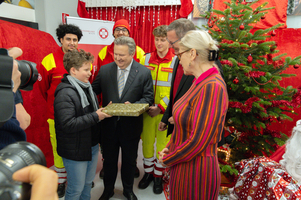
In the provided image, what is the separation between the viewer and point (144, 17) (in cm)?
457

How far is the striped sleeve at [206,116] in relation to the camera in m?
1.01

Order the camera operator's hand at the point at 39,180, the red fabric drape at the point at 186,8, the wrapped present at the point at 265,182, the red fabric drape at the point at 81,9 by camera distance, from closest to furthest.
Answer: the camera operator's hand at the point at 39,180 → the wrapped present at the point at 265,182 → the red fabric drape at the point at 186,8 → the red fabric drape at the point at 81,9

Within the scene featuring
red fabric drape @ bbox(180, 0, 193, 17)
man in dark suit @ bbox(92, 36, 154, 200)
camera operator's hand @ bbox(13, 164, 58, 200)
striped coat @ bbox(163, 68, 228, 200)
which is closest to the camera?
camera operator's hand @ bbox(13, 164, 58, 200)

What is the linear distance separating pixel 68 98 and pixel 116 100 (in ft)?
1.88

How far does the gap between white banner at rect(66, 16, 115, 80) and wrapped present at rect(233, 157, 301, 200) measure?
321 cm

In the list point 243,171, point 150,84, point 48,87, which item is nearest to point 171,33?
point 150,84

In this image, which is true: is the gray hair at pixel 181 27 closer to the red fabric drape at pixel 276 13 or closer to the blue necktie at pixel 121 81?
the blue necktie at pixel 121 81

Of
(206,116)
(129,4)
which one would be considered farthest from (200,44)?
(129,4)

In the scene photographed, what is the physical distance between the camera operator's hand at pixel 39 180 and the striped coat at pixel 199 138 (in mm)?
761

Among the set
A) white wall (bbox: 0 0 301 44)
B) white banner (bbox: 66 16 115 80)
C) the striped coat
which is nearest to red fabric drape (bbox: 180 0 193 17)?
white banner (bbox: 66 16 115 80)

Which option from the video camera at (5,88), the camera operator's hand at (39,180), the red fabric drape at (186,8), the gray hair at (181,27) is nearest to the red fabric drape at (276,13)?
the red fabric drape at (186,8)

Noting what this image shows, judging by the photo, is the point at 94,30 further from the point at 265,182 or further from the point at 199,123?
the point at 265,182

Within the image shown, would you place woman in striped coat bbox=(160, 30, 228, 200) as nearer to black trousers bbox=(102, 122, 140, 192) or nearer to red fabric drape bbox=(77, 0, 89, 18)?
black trousers bbox=(102, 122, 140, 192)

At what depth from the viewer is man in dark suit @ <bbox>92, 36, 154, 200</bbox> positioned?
199 cm
